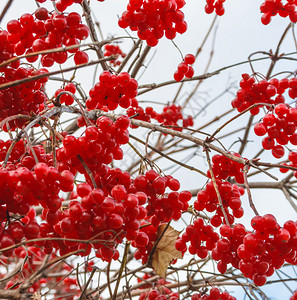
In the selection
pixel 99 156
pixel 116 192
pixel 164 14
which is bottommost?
pixel 116 192

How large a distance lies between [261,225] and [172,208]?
371 mm

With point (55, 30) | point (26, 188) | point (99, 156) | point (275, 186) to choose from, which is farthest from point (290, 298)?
point (55, 30)

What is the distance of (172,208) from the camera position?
4.45 feet

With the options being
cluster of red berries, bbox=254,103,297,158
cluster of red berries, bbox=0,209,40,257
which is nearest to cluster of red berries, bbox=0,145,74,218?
cluster of red berries, bbox=0,209,40,257

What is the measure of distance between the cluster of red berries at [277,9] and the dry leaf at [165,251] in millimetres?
1418

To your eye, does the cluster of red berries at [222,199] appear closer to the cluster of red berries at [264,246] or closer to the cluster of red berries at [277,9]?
the cluster of red berries at [264,246]

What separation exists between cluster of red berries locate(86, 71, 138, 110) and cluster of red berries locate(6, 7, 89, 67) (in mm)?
176

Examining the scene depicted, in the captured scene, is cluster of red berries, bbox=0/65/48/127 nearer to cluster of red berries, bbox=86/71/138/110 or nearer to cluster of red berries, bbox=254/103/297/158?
cluster of red berries, bbox=86/71/138/110

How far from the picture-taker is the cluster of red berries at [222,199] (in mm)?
1335

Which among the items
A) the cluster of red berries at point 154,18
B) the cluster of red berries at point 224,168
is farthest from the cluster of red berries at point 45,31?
the cluster of red berries at point 224,168

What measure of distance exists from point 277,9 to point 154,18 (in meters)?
0.97

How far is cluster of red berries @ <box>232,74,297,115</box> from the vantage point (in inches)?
73.5

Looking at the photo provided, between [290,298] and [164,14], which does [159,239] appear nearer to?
[290,298]

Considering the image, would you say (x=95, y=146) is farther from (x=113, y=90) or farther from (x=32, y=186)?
(x=113, y=90)
